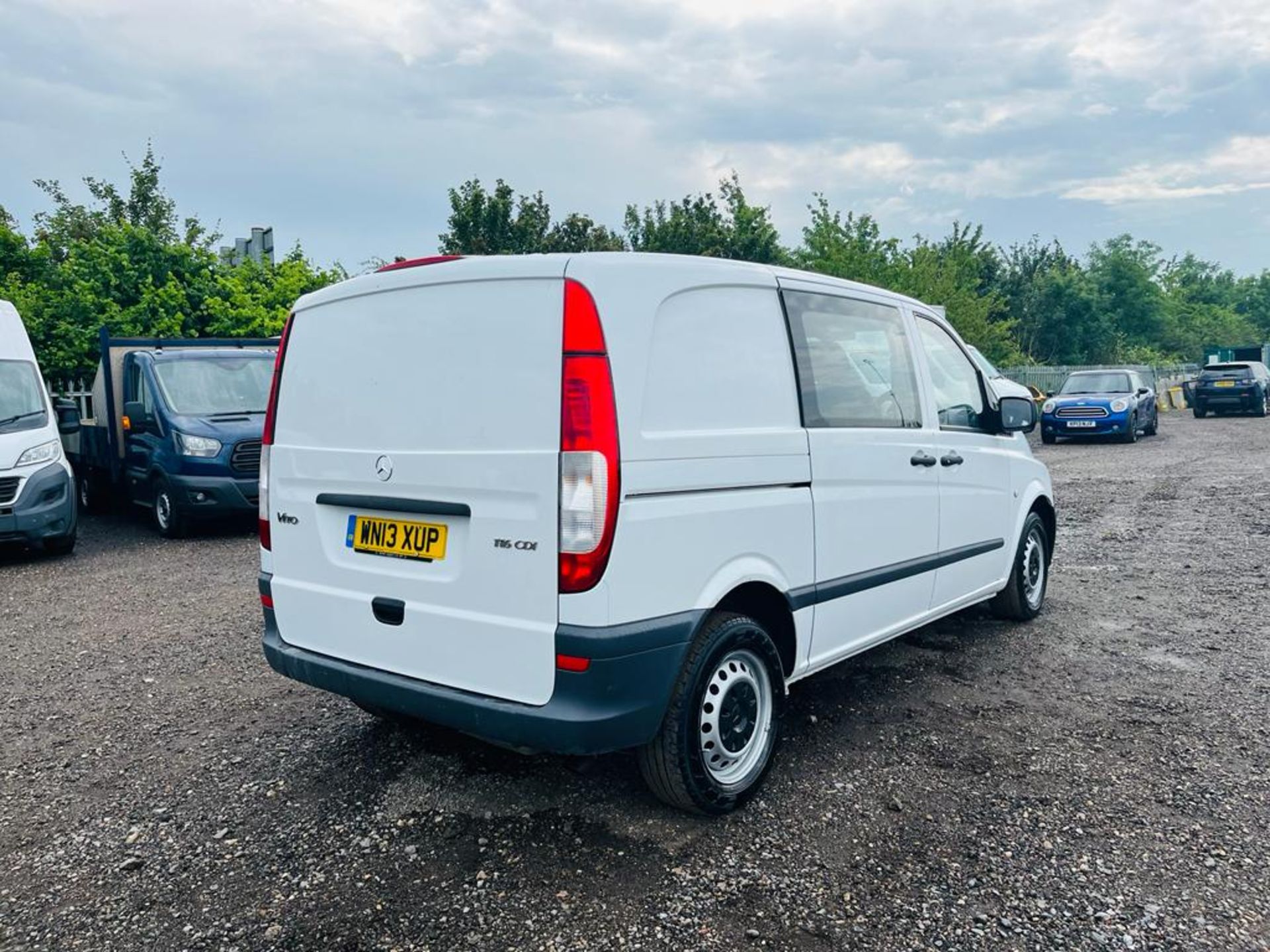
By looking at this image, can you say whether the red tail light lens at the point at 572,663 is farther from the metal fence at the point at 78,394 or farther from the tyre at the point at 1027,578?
the metal fence at the point at 78,394

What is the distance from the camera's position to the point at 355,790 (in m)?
3.68

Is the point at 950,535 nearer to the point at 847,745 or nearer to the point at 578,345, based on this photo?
the point at 847,745

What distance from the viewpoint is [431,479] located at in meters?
3.21

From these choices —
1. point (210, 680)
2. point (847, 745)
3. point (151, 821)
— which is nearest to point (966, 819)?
point (847, 745)

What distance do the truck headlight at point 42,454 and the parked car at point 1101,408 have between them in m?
17.8

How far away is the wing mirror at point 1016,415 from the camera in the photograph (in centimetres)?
526

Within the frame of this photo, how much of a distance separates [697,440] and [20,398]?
821 cm

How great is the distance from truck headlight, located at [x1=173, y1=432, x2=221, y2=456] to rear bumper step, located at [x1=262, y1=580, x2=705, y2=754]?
23.3 ft

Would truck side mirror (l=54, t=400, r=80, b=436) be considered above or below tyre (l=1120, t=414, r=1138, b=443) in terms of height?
above

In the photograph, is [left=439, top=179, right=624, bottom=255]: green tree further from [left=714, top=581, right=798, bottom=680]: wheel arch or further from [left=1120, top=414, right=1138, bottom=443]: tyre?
[left=714, top=581, right=798, bottom=680]: wheel arch

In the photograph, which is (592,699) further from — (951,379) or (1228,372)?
(1228,372)

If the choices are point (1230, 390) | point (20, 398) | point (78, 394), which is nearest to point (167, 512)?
point (20, 398)

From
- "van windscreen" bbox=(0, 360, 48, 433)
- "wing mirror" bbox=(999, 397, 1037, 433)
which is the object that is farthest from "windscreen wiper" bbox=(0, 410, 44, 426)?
"wing mirror" bbox=(999, 397, 1037, 433)

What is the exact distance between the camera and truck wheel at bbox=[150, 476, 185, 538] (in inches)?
379
